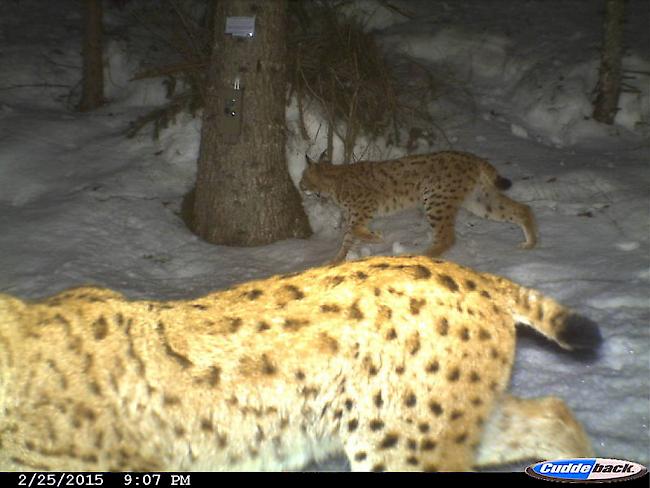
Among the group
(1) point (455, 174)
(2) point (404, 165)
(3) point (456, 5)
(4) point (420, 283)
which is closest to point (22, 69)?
(2) point (404, 165)

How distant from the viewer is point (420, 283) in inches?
86.0

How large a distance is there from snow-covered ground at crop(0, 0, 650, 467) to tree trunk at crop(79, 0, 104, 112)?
242 mm

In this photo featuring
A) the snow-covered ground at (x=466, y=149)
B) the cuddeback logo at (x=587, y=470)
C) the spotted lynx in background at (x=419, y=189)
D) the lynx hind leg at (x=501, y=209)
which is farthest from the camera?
the spotted lynx in background at (x=419, y=189)

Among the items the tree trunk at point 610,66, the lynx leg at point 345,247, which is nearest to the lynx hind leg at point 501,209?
the lynx leg at point 345,247

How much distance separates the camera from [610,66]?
6.18 m

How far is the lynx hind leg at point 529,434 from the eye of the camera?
89.0 inches

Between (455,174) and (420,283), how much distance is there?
3172 mm

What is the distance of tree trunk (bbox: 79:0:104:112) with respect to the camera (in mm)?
6801

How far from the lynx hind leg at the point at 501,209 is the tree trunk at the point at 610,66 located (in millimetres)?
2124

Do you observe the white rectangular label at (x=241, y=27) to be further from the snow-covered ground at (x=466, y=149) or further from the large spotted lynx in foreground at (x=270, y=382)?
the large spotted lynx in foreground at (x=270, y=382)

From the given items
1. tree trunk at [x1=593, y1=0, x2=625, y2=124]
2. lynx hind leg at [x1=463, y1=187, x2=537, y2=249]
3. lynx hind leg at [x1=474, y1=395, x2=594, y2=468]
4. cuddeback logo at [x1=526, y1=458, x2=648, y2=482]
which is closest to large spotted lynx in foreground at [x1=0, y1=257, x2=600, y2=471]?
lynx hind leg at [x1=474, y1=395, x2=594, y2=468]

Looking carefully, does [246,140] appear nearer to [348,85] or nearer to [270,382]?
[348,85]

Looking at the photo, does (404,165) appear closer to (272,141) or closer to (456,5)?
(272,141)

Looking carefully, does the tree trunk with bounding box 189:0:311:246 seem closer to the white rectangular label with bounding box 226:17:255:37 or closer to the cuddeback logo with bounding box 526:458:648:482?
the white rectangular label with bounding box 226:17:255:37
